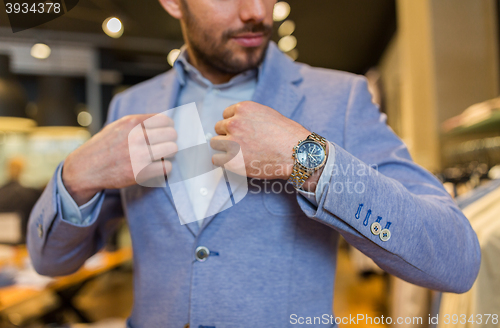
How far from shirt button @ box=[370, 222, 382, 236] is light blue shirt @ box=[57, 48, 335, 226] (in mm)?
390

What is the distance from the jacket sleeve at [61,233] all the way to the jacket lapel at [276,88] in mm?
329

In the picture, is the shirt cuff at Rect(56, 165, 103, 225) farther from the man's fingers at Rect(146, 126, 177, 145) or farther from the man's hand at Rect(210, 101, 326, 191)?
the man's hand at Rect(210, 101, 326, 191)

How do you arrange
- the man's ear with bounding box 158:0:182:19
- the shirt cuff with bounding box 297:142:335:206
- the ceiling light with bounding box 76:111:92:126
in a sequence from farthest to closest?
1. the ceiling light with bounding box 76:111:92:126
2. the man's ear with bounding box 158:0:182:19
3. the shirt cuff with bounding box 297:142:335:206

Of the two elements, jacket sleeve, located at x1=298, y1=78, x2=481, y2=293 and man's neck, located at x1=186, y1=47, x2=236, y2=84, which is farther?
man's neck, located at x1=186, y1=47, x2=236, y2=84

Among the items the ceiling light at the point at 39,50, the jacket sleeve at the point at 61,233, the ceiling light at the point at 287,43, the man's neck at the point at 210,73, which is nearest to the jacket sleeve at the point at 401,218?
the man's neck at the point at 210,73

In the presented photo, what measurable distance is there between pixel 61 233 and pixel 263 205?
499mm

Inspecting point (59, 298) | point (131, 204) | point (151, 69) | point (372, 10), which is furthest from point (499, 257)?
point (151, 69)

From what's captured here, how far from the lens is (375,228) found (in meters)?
0.62

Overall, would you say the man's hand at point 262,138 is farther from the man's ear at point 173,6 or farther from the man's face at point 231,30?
the man's ear at point 173,6

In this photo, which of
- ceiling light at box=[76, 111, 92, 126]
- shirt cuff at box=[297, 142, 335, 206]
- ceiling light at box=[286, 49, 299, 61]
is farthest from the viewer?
ceiling light at box=[286, 49, 299, 61]

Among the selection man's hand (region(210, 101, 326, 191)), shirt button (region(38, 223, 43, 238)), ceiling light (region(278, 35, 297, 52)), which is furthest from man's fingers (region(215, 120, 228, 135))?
ceiling light (region(278, 35, 297, 52))

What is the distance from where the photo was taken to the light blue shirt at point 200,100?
0.82 m

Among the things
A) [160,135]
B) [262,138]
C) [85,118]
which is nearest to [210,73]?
[160,135]

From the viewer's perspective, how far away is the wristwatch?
61 centimetres
